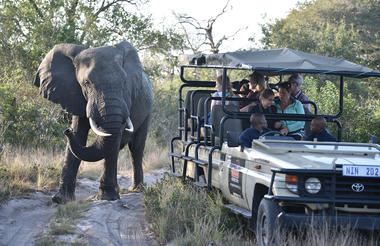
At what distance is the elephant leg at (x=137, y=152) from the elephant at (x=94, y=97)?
1.08m

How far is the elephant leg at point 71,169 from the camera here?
10.3 meters

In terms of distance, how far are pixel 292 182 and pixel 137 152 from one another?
715cm

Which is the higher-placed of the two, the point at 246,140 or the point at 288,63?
the point at 288,63

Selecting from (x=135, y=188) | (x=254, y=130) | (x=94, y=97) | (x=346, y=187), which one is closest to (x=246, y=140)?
(x=254, y=130)

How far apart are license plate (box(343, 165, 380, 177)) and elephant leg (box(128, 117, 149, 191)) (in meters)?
6.81

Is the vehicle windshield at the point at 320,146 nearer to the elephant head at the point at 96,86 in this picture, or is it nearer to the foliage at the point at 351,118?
the elephant head at the point at 96,86

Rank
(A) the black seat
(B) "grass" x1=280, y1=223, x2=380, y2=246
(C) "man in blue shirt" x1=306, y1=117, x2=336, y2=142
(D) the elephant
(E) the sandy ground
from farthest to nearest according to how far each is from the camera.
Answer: (D) the elephant → (A) the black seat → (C) "man in blue shirt" x1=306, y1=117, x2=336, y2=142 → (E) the sandy ground → (B) "grass" x1=280, y1=223, x2=380, y2=246

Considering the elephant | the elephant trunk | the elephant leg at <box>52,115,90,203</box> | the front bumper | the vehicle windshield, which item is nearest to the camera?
the front bumper

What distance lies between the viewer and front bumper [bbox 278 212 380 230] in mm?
5789

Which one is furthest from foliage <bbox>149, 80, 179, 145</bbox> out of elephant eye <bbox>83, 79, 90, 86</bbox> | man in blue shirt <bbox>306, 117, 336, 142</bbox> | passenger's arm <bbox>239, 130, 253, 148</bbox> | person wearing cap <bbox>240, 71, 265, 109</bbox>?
passenger's arm <bbox>239, 130, 253, 148</bbox>

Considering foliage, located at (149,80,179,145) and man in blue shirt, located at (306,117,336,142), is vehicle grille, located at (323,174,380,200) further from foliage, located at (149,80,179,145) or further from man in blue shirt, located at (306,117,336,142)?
foliage, located at (149,80,179,145)

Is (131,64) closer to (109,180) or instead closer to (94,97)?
(94,97)

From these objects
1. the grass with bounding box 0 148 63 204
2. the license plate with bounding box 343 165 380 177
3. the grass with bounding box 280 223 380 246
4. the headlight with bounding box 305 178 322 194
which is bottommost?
the grass with bounding box 0 148 63 204

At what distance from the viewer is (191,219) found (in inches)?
300
